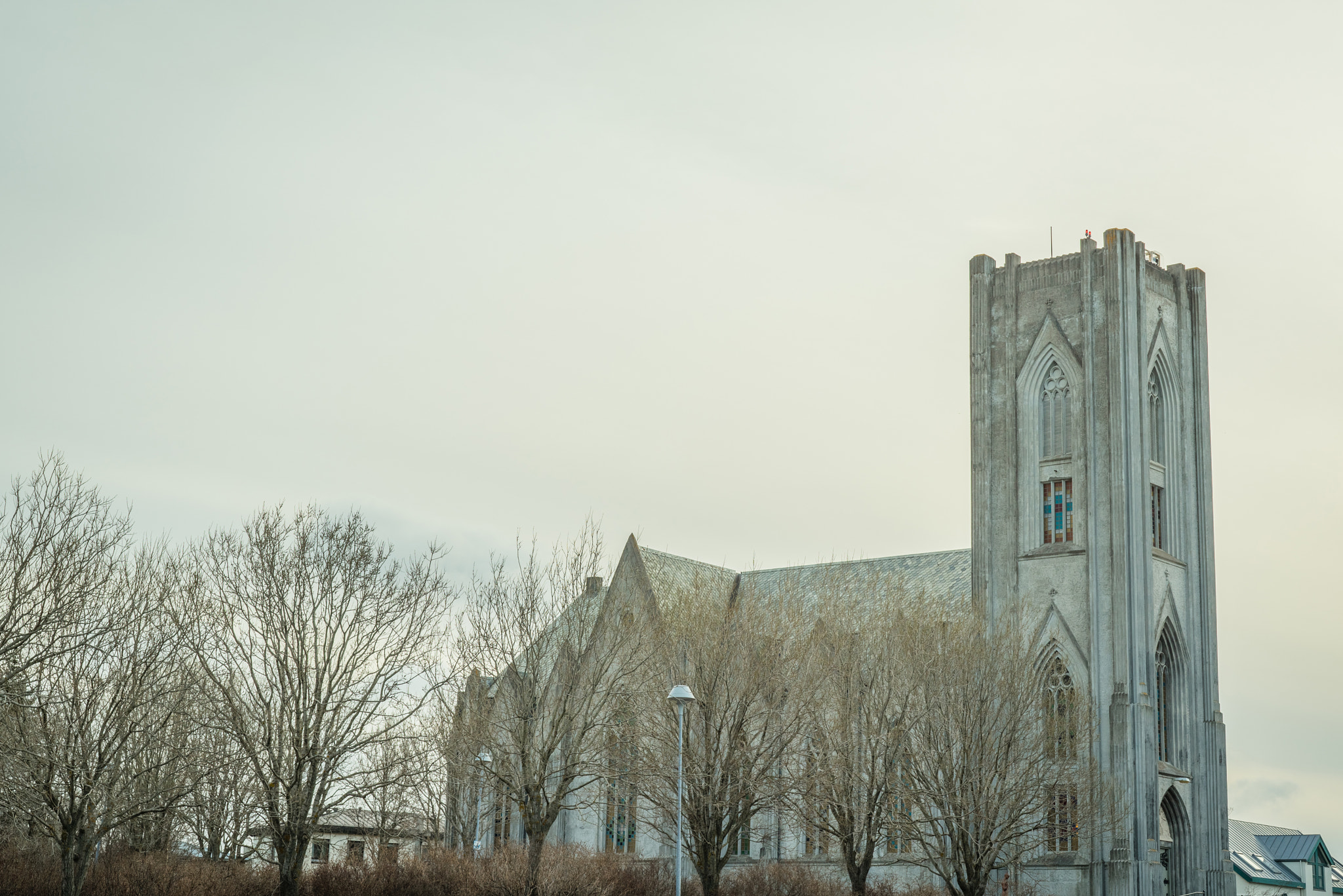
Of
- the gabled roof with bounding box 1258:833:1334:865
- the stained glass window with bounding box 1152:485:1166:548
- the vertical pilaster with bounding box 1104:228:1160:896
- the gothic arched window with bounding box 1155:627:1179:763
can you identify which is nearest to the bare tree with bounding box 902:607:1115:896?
the vertical pilaster with bounding box 1104:228:1160:896

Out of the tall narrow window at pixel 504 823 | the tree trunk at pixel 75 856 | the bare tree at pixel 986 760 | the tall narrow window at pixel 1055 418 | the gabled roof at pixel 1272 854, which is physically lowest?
the gabled roof at pixel 1272 854

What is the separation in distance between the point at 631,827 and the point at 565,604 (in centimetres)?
2113

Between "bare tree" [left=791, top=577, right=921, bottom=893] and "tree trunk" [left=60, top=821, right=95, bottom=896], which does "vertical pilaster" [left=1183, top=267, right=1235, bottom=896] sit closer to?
"bare tree" [left=791, top=577, right=921, bottom=893]

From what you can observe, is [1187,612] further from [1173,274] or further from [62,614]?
[62,614]

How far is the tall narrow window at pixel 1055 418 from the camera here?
54812 mm

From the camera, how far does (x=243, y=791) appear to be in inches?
1640

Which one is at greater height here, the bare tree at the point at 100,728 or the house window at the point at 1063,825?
the bare tree at the point at 100,728

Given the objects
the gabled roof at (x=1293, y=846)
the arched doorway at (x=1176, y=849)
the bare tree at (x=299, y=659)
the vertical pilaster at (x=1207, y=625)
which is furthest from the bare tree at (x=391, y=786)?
the gabled roof at (x=1293, y=846)

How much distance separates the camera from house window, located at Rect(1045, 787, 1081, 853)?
1860 inches

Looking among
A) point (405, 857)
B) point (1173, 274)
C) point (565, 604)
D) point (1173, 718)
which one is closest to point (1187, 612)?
point (1173, 718)

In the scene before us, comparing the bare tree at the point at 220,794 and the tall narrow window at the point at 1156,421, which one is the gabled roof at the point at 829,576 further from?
the bare tree at the point at 220,794

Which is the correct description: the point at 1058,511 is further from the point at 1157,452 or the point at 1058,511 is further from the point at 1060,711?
the point at 1060,711

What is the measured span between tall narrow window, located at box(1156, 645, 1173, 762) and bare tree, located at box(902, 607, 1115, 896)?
5.78m

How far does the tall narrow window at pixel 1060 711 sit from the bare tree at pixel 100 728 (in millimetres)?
27035
